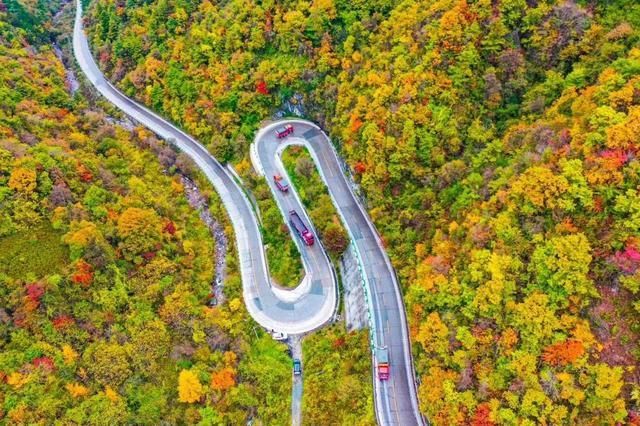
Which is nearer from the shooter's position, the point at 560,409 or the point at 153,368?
the point at 560,409

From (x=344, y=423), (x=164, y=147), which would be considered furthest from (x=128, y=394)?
(x=164, y=147)

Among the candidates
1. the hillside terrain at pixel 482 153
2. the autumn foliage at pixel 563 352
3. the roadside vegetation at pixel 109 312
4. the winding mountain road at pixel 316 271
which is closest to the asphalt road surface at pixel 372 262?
the winding mountain road at pixel 316 271

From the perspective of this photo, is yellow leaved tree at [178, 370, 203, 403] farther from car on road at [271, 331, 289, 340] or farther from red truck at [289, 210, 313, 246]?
red truck at [289, 210, 313, 246]

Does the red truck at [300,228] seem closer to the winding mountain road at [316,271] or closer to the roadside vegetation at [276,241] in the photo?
the winding mountain road at [316,271]

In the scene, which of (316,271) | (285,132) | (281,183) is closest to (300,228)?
(316,271)

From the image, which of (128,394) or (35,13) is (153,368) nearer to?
(128,394)

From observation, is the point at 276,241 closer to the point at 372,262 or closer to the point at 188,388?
the point at 372,262
